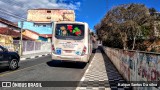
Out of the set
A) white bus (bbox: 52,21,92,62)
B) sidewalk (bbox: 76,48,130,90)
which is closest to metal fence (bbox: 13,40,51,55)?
white bus (bbox: 52,21,92,62)

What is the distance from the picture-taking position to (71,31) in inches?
509

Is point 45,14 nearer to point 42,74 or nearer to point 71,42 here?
point 71,42

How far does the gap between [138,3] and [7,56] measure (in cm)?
2744

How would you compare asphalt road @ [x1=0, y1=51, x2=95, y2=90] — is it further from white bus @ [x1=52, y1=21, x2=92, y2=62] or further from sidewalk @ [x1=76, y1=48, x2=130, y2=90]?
white bus @ [x1=52, y1=21, x2=92, y2=62]

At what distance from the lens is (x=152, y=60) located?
5055mm

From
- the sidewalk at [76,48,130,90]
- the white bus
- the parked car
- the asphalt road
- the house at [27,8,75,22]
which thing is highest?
the house at [27,8,75,22]

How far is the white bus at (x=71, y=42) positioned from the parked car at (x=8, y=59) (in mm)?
2580

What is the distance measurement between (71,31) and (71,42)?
0.76m

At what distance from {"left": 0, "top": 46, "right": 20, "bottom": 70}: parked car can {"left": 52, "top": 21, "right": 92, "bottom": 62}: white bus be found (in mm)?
2580

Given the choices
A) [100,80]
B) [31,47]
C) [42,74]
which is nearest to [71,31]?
[42,74]

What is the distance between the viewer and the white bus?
504 inches

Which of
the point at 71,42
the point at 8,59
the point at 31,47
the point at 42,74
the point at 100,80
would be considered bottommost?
the point at 100,80

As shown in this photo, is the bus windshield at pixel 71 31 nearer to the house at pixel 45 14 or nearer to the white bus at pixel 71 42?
the white bus at pixel 71 42

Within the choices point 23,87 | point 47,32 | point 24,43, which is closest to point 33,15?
point 47,32
